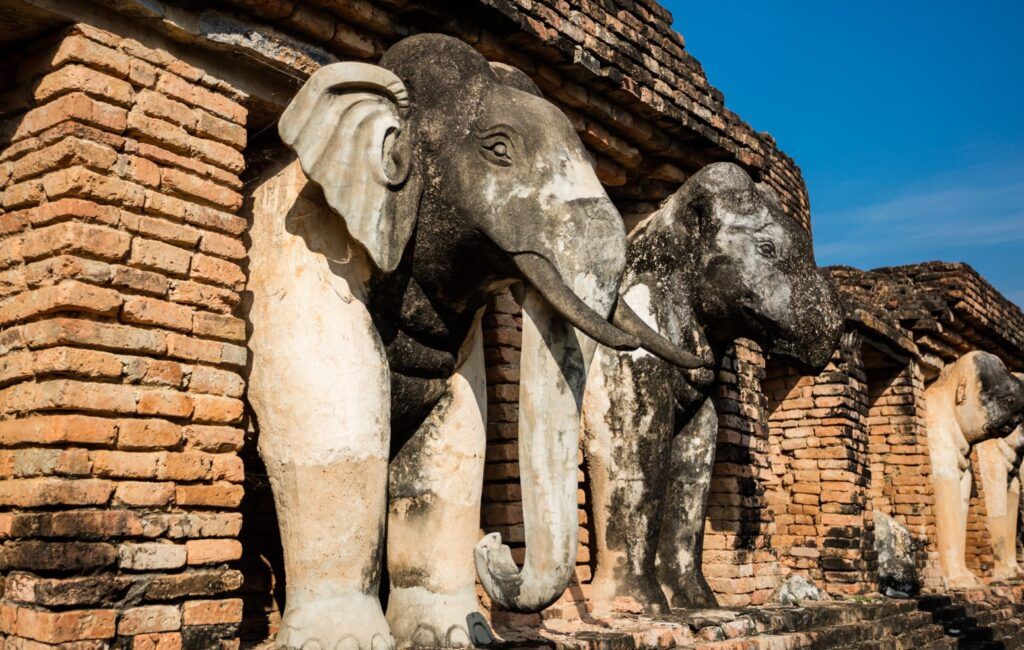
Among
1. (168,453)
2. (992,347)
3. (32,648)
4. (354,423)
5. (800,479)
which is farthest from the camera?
(992,347)

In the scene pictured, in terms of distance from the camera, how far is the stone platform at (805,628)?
458 cm

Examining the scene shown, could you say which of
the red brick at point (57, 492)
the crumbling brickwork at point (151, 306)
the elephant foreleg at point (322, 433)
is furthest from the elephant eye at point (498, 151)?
the red brick at point (57, 492)

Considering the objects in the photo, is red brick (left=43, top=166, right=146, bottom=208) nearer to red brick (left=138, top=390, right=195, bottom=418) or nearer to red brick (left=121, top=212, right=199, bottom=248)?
red brick (left=121, top=212, right=199, bottom=248)

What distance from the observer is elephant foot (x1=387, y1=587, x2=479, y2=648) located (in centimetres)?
401

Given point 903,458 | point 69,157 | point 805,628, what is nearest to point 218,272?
point 69,157

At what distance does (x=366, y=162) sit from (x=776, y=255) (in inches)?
103

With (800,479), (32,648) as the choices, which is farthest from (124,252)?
(800,479)

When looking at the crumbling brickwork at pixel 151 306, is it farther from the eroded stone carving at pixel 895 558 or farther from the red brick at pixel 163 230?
the eroded stone carving at pixel 895 558

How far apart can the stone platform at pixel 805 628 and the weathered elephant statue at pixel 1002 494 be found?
6.72 feet

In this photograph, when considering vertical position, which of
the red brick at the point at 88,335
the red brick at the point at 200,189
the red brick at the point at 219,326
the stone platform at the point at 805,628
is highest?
the red brick at the point at 200,189

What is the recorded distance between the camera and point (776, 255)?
5602mm

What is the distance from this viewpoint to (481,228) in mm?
3840

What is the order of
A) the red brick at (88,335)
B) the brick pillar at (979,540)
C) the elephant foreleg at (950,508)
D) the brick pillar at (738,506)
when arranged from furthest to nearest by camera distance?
the brick pillar at (979,540), the elephant foreleg at (950,508), the brick pillar at (738,506), the red brick at (88,335)

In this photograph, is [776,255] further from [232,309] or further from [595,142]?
[232,309]
